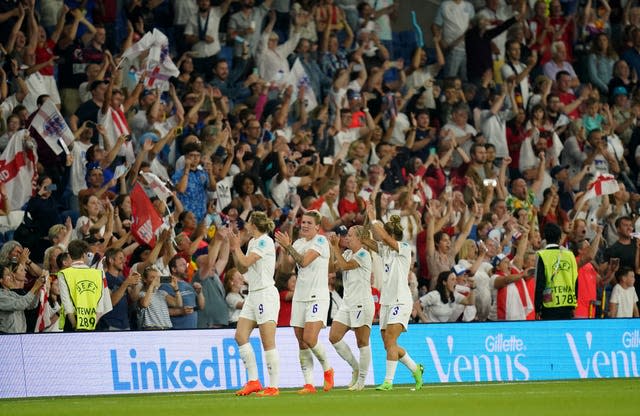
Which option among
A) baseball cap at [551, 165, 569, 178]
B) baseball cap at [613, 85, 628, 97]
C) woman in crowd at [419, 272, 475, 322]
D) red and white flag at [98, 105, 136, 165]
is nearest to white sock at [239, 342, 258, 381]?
woman in crowd at [419, 272, 475, 322]

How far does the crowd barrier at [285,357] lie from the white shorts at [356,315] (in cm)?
198

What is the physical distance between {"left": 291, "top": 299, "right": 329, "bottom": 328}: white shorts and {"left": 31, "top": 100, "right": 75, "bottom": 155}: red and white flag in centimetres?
547

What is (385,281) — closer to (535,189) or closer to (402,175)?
(402,175)

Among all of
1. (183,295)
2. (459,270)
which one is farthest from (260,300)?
(459,270)

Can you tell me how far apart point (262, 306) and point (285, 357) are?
3170 mm

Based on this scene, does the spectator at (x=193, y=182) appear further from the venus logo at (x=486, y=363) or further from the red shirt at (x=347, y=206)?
the venus logo at (x=486, y=363)

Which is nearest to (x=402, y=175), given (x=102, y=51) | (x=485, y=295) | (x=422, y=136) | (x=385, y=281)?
(x=422, y=136)

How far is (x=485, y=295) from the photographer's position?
2155 cm

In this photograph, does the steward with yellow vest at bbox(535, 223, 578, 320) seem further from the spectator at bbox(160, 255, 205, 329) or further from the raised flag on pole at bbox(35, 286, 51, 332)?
the raised flag on pole at bbox(35, 286, 51, 332)

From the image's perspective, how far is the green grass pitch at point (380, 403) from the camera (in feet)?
45.8

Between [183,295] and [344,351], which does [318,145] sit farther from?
[344,351]

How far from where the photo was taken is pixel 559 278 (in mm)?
20219

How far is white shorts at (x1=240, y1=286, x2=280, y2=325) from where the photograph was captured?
16.2 metres

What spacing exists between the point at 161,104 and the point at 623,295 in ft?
27.8
